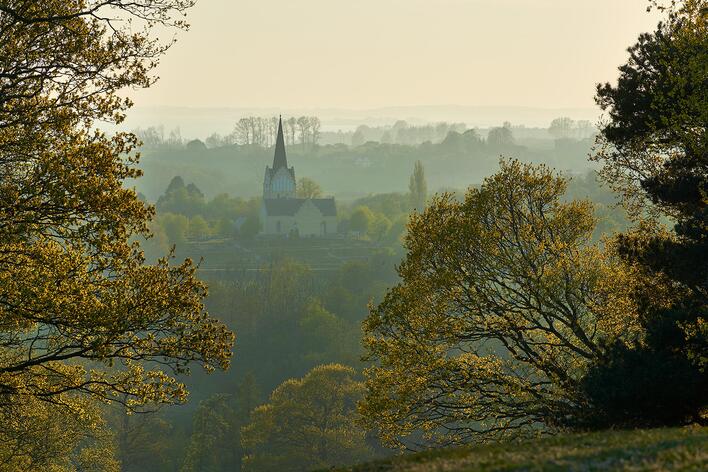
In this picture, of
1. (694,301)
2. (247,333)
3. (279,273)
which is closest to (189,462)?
(247,333)

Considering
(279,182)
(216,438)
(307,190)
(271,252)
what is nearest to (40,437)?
(216,438)

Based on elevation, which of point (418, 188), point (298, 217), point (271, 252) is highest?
point (418, 188)

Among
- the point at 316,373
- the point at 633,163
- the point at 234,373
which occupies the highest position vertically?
the point at 633,163

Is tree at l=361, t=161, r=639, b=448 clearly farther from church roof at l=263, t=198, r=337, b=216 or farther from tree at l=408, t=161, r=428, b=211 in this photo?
church roof at l=263, t=198, r=337, b=216

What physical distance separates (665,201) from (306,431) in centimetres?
3399

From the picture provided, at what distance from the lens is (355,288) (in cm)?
9769

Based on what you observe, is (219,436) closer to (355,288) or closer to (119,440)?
(119,440)

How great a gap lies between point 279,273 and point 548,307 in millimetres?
79073

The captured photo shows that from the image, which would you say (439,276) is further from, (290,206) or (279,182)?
(279,182)

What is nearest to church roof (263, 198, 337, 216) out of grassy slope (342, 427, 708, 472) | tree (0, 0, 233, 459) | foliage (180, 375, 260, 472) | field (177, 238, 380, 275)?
field (177, 238, 380, 275)

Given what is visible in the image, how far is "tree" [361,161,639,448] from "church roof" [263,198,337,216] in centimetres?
12088

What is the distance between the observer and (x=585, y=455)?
32.0 ft

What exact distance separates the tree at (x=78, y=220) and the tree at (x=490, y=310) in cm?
598

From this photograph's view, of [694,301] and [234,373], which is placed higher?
[694,301]
